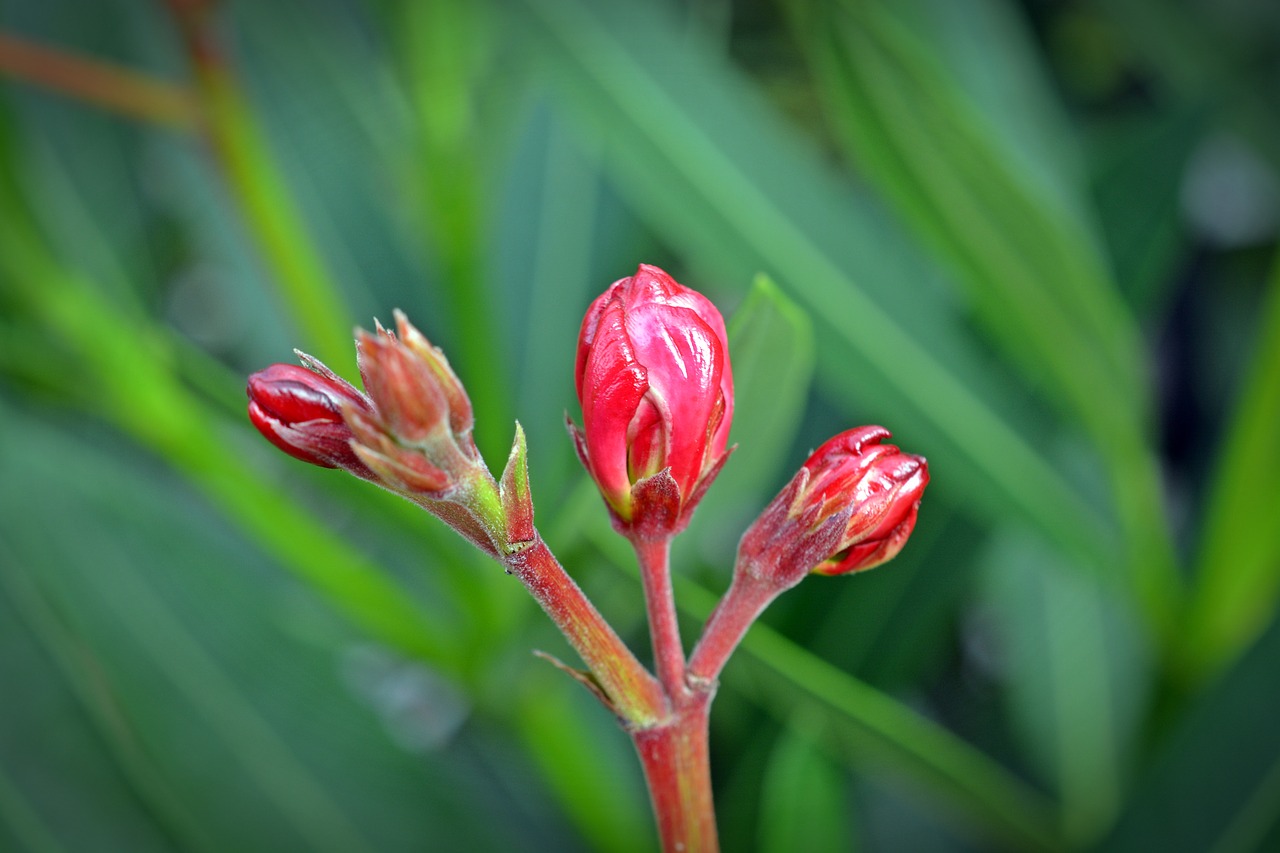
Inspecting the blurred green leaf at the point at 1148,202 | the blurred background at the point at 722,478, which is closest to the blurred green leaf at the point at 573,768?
the blurred background at the point at 722,478

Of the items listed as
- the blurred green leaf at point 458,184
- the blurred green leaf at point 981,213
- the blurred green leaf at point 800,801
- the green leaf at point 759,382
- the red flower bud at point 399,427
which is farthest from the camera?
the blurred green leaf at point 458,184

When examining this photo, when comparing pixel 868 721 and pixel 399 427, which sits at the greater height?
pixel 399 427

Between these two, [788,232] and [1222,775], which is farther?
[788,232]

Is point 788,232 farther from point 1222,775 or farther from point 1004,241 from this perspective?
point 1222,775

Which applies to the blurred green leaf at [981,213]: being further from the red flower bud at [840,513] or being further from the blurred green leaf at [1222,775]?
the red flower bud at [840,513]

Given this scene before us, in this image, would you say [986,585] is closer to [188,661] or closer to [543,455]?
[543,455]

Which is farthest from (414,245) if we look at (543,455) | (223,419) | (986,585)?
(986,585)

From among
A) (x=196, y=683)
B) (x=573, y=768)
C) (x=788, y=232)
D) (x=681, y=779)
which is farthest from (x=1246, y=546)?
(x=196, y=683)

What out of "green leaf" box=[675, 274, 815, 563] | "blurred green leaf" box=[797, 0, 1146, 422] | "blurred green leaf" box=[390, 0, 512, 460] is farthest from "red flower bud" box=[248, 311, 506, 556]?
"blurred green leaf" box=[390, 0, 512, 460]
